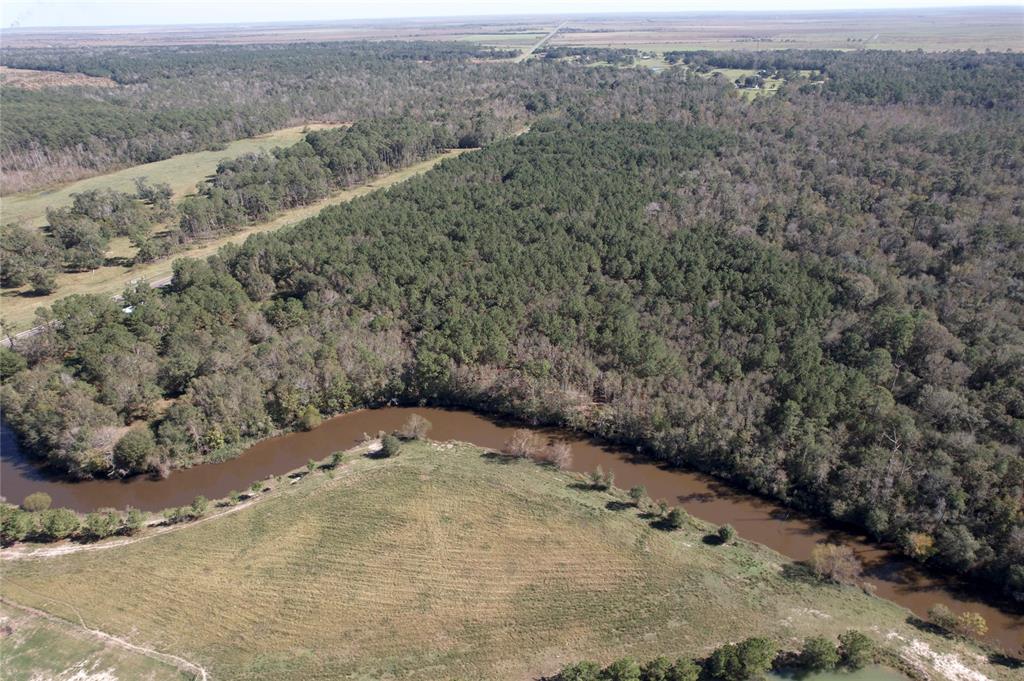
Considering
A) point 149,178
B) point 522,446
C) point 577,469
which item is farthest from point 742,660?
point 149,178

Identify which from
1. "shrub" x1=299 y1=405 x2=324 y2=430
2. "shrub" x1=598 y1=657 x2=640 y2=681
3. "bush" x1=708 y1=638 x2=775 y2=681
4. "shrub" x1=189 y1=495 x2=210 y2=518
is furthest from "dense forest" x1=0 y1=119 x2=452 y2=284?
"bush" x1=708 y1=638 x2=775 y2=681

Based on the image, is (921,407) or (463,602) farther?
(921,407)

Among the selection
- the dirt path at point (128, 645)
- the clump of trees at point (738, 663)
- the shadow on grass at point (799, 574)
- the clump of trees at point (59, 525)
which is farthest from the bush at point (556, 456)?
the clump of trees at point (59, 525)

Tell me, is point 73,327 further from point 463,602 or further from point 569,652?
point 569,652

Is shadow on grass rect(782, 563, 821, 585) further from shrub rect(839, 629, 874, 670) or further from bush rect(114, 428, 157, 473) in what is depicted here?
bush rect(114, 428, 157, 473)

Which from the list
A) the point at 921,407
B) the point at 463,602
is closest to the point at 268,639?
the point at 463,602

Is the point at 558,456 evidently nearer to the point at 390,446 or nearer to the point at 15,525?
the point at 390,446
